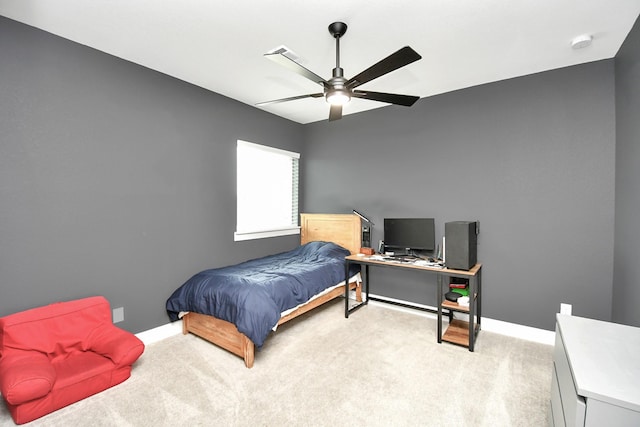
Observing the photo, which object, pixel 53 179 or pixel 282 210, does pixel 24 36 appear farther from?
pixel 282 210

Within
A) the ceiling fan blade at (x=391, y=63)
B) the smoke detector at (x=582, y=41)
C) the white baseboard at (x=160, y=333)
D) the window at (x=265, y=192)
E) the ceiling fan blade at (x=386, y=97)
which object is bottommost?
the white baseboard at (x=160, y=333)

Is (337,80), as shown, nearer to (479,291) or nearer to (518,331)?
(479,291)

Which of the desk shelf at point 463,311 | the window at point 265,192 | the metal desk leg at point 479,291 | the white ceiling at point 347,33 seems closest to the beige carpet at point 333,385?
the desk shelf at point 463,311

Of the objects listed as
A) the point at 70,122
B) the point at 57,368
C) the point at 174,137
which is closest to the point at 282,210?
the point at 174,137

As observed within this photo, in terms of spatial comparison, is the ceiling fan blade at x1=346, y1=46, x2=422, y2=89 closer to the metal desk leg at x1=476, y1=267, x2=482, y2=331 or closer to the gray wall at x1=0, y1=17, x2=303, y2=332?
the gray wall at x1=0, y1=17, x2=303, y2=332

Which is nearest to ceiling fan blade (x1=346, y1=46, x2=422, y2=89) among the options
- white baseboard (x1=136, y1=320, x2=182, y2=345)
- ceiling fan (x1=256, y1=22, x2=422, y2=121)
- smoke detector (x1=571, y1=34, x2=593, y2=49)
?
ceiling fan (x1=256, y1=22, x2=422, y2=121)

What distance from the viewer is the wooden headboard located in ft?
13.4

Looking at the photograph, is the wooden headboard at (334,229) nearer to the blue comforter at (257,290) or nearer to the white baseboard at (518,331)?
the blue comforter at (257,290)

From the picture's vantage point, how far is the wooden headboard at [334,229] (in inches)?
160

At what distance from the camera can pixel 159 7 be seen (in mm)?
1924

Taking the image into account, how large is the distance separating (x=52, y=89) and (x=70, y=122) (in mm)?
256

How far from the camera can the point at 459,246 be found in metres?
2.77

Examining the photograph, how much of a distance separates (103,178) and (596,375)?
3431 millimetres

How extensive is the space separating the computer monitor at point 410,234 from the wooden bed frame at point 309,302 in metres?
0.52
